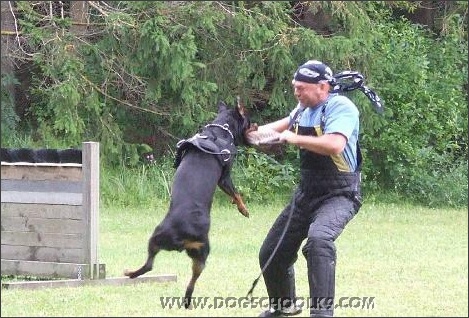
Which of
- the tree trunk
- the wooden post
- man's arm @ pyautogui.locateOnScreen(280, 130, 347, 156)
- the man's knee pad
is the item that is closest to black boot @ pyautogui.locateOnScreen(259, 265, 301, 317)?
the man's knee pad

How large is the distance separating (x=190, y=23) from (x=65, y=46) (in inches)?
77.5

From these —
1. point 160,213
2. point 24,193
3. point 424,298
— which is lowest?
point 160,213

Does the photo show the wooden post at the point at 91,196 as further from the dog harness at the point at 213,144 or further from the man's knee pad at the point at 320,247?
the man's knee pad at the point at 320,247

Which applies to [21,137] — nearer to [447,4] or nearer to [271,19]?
[271,19]

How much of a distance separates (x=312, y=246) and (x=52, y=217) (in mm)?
2665

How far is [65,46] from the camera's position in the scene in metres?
10.5

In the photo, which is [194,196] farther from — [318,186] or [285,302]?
[285,302]

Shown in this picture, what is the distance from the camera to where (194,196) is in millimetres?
5758

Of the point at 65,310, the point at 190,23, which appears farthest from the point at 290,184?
the point at 65,310

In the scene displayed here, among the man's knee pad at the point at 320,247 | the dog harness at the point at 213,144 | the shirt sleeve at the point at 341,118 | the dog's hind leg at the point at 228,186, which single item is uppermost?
the shirt sleeve at the point at 341,118

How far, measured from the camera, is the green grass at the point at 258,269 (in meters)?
6.42

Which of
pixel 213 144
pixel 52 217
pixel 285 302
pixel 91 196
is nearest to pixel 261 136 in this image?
pixel 213 144

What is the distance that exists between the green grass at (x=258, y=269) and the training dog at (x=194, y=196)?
0.46 metres

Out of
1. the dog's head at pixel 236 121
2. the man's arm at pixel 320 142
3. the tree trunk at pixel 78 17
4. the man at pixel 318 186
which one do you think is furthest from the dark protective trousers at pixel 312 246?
the tree trunk at pixel 78 17
